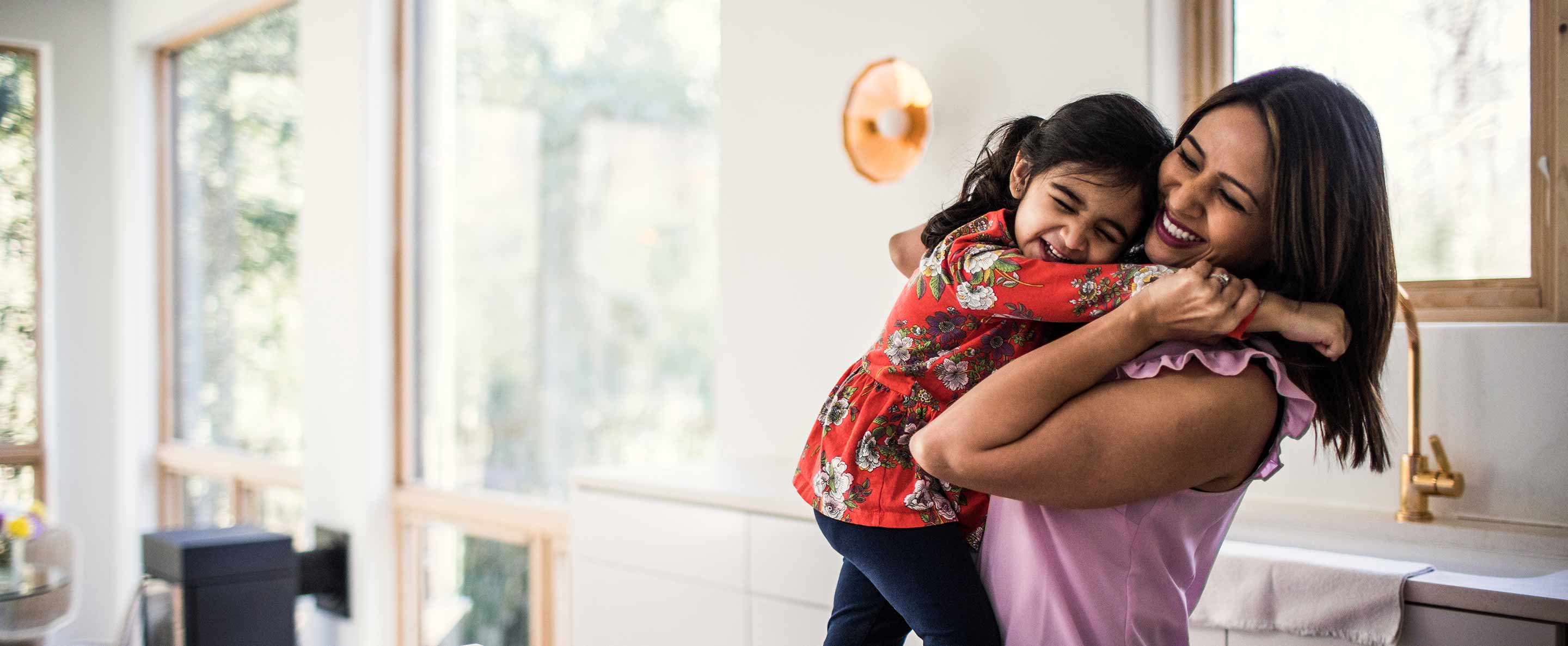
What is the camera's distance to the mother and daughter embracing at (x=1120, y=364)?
3.08 ft

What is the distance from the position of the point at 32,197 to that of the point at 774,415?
154 inches

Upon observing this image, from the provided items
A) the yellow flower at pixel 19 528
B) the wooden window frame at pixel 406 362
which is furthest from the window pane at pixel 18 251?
the wooden window frame at pixel 406 362

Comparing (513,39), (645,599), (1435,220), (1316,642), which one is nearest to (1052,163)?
(1316,642)

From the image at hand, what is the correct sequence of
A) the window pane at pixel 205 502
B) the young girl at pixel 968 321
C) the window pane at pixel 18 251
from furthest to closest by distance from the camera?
the window pane at pixel 18 251, the window pane at pixel 205 502, the young girl at pixel 968 321

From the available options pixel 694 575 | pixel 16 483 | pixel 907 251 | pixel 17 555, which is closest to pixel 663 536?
pixel 694 575

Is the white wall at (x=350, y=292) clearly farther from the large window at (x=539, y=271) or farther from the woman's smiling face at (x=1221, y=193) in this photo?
the woman's smiling face at (x=1221, y=193)

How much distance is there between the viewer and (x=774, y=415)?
8.23ft

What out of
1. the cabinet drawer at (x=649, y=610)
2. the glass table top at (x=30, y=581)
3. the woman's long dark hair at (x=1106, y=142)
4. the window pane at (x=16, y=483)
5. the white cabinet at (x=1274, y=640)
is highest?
the woman's long dark hair at (x=1106, y=142)

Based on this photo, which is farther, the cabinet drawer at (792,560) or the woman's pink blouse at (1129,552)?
the cabinet drawer at (792,560)

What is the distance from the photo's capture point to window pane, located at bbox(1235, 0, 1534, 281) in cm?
162

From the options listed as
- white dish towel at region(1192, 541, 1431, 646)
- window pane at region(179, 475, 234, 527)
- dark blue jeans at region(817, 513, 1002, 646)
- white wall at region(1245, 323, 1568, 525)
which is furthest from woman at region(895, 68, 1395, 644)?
window pane at region(179, 475, 234, 527)

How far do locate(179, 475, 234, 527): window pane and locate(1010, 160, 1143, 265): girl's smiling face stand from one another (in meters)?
4.11

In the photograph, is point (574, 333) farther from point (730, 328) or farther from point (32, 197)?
point (32, 197)

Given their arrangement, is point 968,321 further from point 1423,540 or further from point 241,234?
point 241,234
